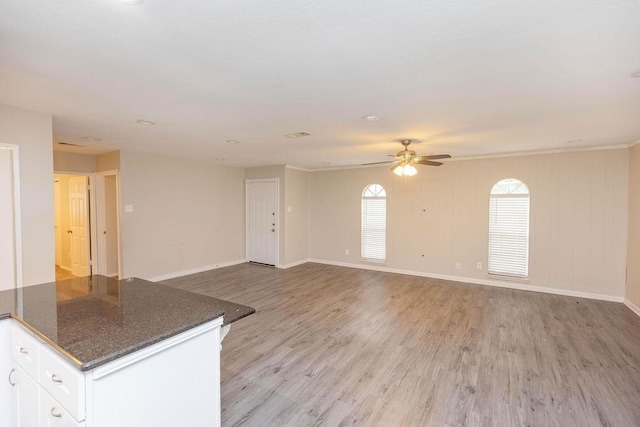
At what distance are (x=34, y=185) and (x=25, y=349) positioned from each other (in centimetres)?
220

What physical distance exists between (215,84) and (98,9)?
942 millimetres

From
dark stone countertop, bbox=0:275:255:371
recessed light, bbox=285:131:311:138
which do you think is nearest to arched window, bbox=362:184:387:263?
recessed light, bbox=285:131:311:138

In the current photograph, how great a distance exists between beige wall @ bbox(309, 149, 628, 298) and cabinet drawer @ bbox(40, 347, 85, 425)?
5977mm

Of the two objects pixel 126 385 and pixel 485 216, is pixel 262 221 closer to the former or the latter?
pixel 485 216

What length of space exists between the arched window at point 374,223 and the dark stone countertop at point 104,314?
5.32 metres

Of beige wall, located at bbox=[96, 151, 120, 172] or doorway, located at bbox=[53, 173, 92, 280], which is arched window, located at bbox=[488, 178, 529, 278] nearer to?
beige wall, located at bbox=[96, 151, 120, 172]

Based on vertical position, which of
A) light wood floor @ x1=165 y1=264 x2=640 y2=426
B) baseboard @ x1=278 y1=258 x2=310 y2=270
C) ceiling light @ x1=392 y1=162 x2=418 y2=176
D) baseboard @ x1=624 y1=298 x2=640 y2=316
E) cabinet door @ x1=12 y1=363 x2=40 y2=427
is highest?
ceiling light @ x1=392 y1=162 x2=418 y2=176

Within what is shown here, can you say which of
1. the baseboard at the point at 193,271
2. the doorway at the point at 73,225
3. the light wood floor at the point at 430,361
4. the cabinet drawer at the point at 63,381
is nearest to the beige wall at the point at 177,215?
the baseboard at the point at 193,271

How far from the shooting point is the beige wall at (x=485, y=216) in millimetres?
4730

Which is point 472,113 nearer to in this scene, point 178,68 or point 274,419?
point 178,68

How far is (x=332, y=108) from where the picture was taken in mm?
2891

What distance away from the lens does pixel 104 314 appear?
157 centimetres

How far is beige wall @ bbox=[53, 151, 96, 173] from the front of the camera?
532cm

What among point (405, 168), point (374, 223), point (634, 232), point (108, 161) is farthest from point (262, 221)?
point (634, 232)
